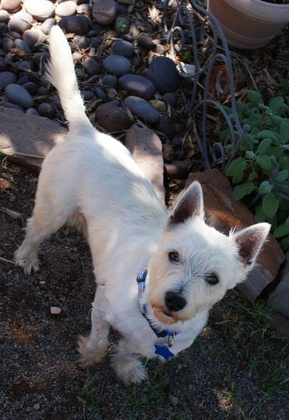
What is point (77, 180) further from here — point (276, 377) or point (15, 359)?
point (276, 377)

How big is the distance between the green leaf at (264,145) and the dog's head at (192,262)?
146 cm

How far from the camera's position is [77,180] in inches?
127

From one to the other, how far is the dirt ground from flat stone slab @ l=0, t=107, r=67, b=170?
14cm

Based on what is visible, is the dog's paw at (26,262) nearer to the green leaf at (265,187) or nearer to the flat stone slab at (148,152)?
the flat stone slab at (148,152)

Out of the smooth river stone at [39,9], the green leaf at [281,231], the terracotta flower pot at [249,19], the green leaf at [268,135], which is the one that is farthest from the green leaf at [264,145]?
the smooth river stone at [39,9]

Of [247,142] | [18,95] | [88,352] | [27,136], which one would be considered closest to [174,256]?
[88,352]

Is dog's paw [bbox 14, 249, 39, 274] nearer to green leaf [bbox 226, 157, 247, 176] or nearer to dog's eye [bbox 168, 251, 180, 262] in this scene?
dog's eye [bbox 168, 251, 180, 262]

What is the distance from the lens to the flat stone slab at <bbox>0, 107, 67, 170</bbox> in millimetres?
4168

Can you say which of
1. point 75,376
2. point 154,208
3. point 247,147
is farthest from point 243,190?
point 75,376

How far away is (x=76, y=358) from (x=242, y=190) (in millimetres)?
1754

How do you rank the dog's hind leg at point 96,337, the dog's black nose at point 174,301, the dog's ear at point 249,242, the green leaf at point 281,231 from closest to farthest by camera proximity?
the dog's black nose at point 174,301 → the dog's ear at point 249,242 → the dog's hind leg at point 96,337 → the green leaf at point 281,231

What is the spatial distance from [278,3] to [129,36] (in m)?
1.47

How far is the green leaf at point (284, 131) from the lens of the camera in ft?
13.6

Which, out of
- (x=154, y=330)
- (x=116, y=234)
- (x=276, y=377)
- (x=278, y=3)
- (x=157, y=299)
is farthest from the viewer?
→ (x=278, y=3)
